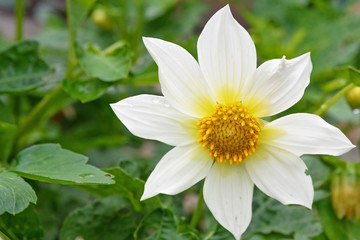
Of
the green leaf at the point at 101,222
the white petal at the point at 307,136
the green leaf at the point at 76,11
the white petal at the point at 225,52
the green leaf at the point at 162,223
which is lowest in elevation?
the green leaf at the point at 101,222

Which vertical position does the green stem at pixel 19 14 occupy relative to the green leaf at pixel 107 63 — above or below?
above

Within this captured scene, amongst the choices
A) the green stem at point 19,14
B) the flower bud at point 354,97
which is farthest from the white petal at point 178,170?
the green stem at point 19,14

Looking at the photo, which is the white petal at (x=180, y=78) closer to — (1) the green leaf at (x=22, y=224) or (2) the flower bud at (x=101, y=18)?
(1) the green leaf at (x=22, y=224)

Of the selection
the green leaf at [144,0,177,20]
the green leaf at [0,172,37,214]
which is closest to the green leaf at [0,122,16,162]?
the green leaf at [0,172,37,214]

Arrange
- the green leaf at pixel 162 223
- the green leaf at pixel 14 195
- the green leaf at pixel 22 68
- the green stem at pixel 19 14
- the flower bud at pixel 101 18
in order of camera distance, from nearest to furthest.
A: the green leaf at pixel 14 195, the green leaf at pixel 162 223, the green leaf at pixel 22 68, the green stem at pixel 19 14, the flower bud at pixel 101 18

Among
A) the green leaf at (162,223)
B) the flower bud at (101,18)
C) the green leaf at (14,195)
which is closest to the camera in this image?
the green leaf at (14,195)

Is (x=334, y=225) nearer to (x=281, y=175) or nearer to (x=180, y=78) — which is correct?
(x=281, y=175)

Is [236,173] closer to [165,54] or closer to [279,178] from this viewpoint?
[279,178]
